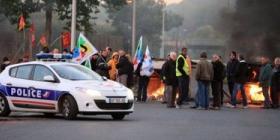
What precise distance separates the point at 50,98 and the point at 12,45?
113ft

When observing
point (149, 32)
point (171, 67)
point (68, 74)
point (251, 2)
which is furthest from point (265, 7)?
point (149, 32)

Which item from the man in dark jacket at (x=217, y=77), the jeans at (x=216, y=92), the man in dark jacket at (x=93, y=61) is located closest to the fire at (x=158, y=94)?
the man in dark jacket at (x=93, y=61)

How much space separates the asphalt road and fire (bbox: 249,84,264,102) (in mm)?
8419

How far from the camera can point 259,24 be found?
44000 millimetres

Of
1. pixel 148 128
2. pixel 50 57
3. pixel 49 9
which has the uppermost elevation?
pixel 49 9

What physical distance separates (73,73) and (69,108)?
3.80ft

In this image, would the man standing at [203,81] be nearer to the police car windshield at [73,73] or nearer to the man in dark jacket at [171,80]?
the man in dark jacket at [171,80]

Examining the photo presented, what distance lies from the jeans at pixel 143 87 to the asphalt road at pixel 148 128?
8309mm

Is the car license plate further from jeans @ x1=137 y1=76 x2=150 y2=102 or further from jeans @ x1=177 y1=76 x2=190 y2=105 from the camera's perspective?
jeans @ x1=137 y1=76 x2=150 y2=102

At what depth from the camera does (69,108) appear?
17.8 meters

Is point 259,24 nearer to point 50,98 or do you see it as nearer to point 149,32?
point 50,98

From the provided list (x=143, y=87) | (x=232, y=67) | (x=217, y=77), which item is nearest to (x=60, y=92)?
(x=217, y=77)

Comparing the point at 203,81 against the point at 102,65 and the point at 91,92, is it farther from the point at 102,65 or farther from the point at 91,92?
the point at 91,92

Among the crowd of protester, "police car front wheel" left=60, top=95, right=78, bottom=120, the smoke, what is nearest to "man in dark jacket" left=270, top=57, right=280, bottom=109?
the crowd of protester
